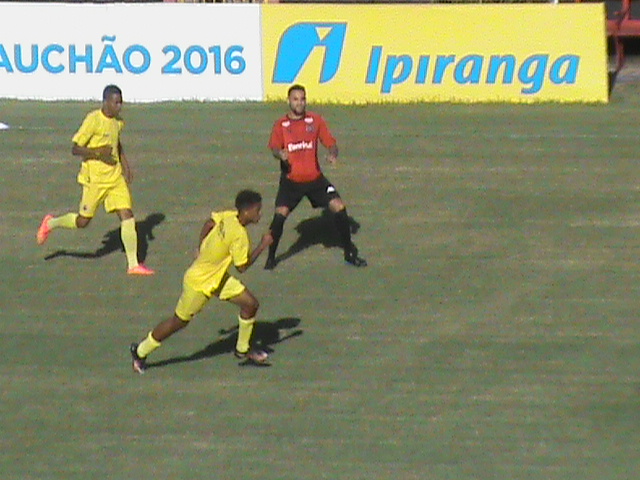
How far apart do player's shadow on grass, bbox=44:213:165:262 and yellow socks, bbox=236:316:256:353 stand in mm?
3771

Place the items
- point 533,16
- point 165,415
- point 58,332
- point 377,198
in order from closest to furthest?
point 165,415
point 58,332
point 377,198
point 533,16

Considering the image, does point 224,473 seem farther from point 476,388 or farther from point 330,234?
point 330,234

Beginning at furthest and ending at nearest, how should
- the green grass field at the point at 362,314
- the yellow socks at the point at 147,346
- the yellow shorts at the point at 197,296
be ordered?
1. the yellow socks at the point at 147,346
2. the yellow shorts at the point at 197,296
3. the green grass field at the point at 362,314

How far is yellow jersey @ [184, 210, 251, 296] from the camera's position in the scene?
40.7ft

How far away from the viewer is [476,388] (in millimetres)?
12812

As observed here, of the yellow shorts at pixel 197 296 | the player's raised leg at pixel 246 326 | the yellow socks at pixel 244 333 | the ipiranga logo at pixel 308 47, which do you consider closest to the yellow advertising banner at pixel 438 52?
the ipiranga logo at pixel 308 47

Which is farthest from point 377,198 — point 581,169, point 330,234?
point 581,169

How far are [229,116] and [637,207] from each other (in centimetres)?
727

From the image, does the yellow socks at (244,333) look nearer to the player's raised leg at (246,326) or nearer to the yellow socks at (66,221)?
the player's raised leg at (246,326)

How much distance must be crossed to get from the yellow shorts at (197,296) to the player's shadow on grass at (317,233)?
3.89 metres

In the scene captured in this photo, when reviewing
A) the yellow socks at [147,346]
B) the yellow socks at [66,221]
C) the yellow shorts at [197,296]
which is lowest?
the yellow socks at [147,346]

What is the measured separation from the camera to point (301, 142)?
15.5m

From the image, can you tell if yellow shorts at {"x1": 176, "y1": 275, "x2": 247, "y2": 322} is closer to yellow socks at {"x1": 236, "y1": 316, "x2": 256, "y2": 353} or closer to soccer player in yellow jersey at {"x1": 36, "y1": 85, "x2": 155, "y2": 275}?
yellow socks at {"x1": 236, "y1": 316, "x2": 256, "y2": 353}

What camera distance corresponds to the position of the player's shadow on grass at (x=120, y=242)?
55.7ft
